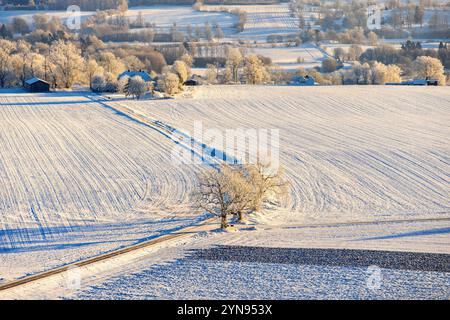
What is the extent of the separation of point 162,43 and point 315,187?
81.3m

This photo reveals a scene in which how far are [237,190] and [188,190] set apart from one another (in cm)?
520

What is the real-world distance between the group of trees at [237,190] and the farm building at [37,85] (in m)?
40.7

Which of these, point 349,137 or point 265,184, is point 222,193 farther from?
point 349,137

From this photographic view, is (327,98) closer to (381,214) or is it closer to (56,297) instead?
(381,214)

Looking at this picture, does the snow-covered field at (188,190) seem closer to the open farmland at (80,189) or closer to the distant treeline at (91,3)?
A: the open farmland at (80,189)

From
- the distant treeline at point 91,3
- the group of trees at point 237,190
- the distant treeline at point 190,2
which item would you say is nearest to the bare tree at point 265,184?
the group of trees at point 237,190

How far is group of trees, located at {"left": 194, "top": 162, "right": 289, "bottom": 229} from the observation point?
28.2 metres

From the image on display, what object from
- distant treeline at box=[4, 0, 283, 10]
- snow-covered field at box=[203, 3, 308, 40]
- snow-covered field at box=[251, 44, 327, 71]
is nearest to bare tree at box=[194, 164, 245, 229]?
snow-covered field at box=[251, 44, 327, 71]

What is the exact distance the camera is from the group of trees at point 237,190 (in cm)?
2820

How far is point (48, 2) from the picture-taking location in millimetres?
145750

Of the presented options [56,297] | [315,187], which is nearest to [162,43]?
[315,187]

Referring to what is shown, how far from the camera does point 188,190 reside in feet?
108

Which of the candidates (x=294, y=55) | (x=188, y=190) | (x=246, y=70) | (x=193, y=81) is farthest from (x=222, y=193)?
(x=294, y=55)

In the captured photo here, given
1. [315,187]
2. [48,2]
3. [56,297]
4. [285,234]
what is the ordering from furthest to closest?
[48,2], [315,187], [285,234], [56,297]
